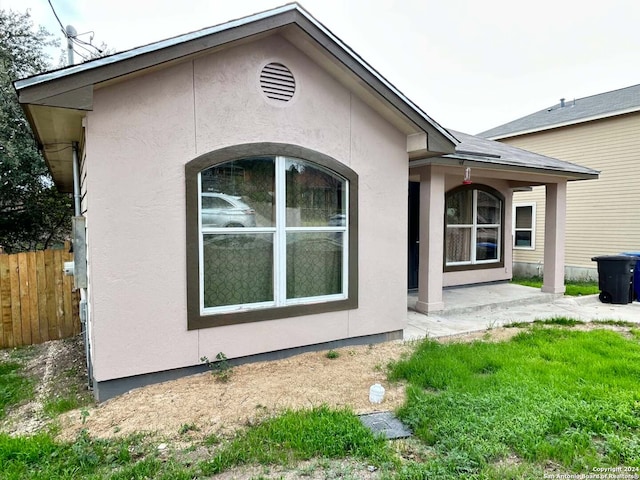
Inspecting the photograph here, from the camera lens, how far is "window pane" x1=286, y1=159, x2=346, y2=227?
487cm

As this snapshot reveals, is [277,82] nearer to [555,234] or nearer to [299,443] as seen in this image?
[299,443]

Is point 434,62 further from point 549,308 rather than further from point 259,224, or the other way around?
point 259,224

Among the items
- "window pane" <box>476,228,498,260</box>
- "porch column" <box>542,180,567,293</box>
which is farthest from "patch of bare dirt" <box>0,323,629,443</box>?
"window pane" <box>476,228,498,260</box>

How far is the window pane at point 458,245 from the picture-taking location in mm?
9328

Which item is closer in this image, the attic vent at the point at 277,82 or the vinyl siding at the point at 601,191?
the attic vent at the point at 277,82

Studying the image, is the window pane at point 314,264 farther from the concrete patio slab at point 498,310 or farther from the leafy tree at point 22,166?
the leafy tree at point 22,166

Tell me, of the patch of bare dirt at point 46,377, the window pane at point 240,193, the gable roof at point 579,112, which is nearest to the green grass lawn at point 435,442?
the patch of bare dirt at point 46,377

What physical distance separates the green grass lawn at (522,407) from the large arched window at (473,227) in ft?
14.2

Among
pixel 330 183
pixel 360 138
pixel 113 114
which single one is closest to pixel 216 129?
pixel 113 114

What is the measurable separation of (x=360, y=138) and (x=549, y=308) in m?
5.68

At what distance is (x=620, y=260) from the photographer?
832 cm

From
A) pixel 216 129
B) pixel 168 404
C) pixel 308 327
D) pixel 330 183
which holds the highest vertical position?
pixel 216 129

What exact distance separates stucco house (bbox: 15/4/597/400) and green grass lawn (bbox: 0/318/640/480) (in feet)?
4.11

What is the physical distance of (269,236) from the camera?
4746mm
